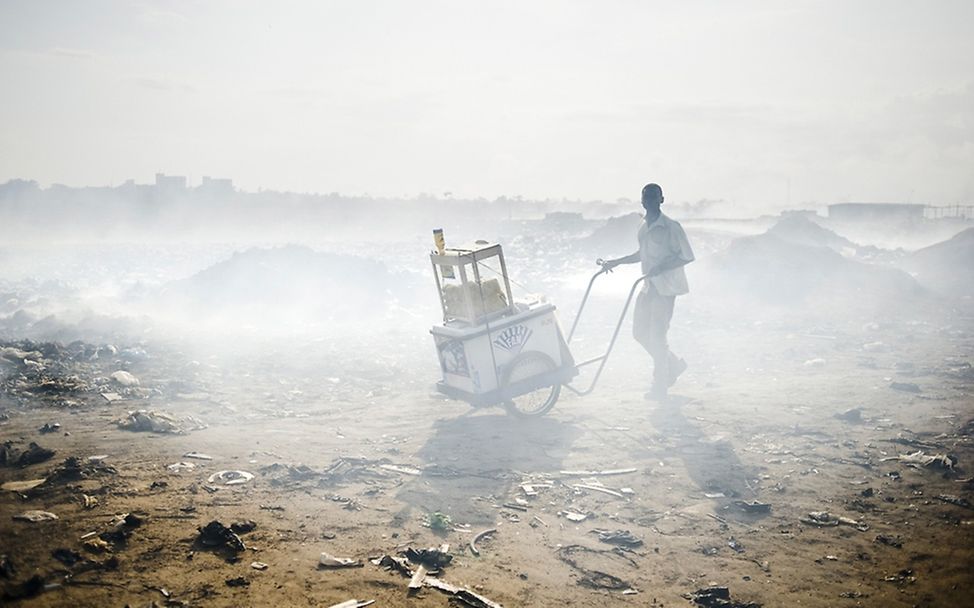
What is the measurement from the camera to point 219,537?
373 cm

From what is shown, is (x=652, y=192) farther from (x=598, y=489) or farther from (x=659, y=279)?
(x=598, y=489)

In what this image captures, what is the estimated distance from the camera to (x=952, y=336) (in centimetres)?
1069

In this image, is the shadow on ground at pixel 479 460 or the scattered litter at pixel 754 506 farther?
the shadow on ground at pixel 479 460

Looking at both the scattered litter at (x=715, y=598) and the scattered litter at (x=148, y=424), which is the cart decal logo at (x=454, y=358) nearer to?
the scattered litter at (x=148, y=424)

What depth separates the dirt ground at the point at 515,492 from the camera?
3447 millimetres

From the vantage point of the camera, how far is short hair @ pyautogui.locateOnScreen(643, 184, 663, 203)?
7.03m

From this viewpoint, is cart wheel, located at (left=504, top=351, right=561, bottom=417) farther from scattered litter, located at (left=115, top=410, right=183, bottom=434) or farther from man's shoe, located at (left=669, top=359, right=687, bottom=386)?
scattered litter, located at (left=115, top=410, right=183, bottom=434)

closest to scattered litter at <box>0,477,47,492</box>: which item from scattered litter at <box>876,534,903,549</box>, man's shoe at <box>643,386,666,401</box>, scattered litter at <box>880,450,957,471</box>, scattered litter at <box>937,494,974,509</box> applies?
scattered litter at <box>876,534,903,549</box>

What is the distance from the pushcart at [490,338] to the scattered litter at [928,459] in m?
2.94

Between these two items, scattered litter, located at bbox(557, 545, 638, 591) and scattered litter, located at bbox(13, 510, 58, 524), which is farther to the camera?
scattered litter, located at bbox(13, 510, 58, 524)

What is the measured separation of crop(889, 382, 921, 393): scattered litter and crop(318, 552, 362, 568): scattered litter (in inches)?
258

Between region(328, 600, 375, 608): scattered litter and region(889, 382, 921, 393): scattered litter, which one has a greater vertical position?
region(328, 600, 375, 608): scattered litter

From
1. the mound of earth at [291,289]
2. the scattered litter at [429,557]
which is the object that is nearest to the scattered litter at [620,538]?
the scattered litter at [429,557]

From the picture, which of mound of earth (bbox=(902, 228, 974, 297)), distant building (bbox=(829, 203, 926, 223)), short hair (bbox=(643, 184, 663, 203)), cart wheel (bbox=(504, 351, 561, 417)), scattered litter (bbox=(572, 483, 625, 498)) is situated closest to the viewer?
scattered litter (bbox=(572, 483, 625, 498))
